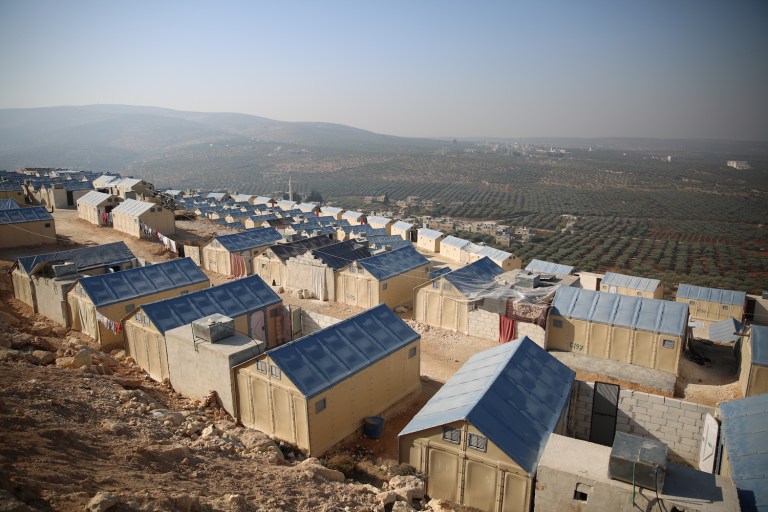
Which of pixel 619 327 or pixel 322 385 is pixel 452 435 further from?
pixel 619 327

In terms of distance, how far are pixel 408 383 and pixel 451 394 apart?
4.08 meters

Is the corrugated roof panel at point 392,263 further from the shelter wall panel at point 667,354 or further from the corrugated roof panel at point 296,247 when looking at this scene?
the shelter wall panel at point 667,354

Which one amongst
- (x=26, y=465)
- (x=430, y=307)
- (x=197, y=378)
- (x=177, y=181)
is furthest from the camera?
(x=177, y=181)

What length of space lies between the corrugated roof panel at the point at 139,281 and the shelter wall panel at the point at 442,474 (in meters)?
14.8

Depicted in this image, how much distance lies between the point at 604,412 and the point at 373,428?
709 centimetres

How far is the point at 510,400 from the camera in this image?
12570 mm

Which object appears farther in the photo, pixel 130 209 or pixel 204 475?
pixel 130 209

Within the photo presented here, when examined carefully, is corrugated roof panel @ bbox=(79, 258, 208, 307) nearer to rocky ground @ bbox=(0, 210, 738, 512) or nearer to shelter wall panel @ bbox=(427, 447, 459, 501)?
rocky ground @ bbox=(0, 210, 738, 512)

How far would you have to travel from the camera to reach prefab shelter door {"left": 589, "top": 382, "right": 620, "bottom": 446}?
14.4m

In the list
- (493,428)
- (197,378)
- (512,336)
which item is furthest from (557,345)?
(197,378)

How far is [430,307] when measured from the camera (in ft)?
81.6

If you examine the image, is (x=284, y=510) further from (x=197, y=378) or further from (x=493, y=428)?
(x=197, y=378)

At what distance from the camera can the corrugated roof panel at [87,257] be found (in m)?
22.5

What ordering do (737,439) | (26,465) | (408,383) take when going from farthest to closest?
1. (408,383)
2. (737,439)
3. (26,465)
